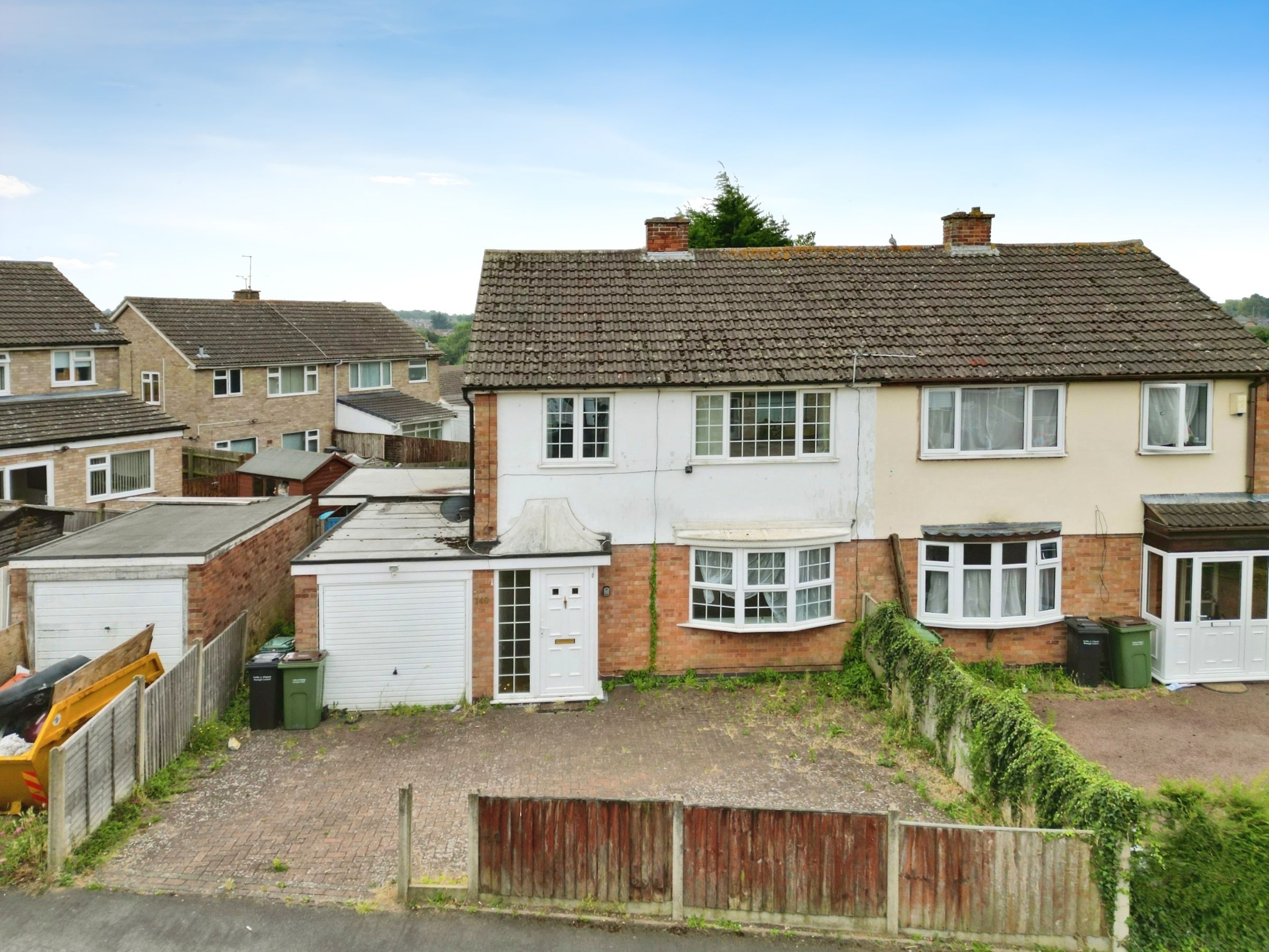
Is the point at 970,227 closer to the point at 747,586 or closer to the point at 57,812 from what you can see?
the point at 747,586

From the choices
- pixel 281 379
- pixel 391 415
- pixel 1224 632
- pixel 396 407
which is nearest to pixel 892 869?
pixel 1224 632

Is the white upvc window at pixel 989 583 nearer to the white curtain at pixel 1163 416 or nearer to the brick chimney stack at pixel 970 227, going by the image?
the white curtain at pixel 1163 416

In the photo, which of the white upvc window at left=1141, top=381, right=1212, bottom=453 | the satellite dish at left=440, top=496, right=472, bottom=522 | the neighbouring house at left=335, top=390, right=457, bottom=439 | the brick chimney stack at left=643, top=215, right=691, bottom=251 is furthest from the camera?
the neighbouring house at left=335, top=390, right=457, bottom=439

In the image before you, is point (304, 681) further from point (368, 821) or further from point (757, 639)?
point (757, 639)

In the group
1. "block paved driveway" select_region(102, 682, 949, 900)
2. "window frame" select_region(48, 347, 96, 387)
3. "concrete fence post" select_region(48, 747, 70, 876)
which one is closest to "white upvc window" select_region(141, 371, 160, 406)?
"window frame" select_region(48, 347, 96, 387)

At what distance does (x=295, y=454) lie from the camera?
1138 inches

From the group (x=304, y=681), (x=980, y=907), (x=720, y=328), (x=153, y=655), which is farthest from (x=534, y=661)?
(x=980, y=907)

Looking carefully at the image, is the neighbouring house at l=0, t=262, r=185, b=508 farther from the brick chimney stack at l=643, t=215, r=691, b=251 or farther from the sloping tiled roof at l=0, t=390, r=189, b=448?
the brick chimney stack at l=643, t=215, r=691, b=251

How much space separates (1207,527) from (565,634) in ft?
35.3

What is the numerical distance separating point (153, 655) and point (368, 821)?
4.90 meters

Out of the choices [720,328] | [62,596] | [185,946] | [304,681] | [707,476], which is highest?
[720,328]

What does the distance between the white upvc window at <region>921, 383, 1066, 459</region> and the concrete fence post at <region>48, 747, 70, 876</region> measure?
509 inches

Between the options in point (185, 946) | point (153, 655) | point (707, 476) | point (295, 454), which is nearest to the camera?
point (185, 946)

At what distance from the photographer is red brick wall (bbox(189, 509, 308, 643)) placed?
46.8ft
